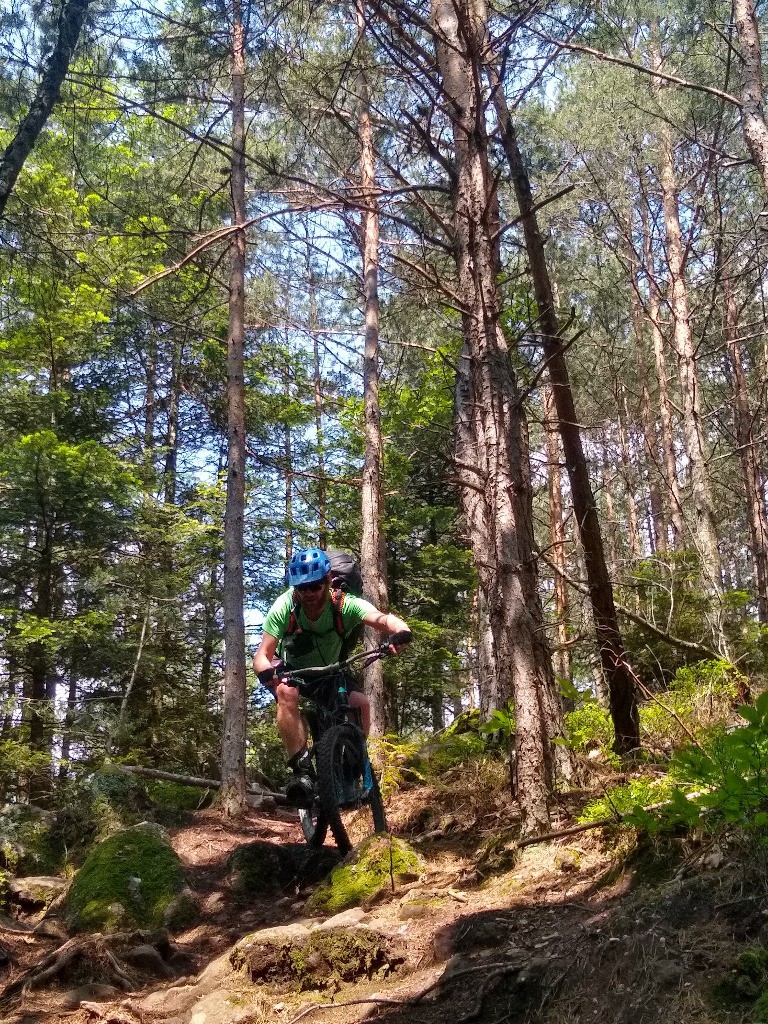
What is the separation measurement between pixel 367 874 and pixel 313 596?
1.69 m

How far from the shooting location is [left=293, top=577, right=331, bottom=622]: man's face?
4.96m

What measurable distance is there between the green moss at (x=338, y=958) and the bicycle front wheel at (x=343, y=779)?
1.31 m

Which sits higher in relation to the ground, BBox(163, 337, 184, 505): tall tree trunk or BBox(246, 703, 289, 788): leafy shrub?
BBox(163, 337, 184, 505): tall tree trunk

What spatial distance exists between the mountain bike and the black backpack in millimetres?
167

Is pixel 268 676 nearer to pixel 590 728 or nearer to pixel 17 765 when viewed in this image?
pixel 590 728

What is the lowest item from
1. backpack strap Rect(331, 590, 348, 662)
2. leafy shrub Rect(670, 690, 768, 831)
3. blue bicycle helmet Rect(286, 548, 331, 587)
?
leafy shrub Rect(670, 690, 768, 831)

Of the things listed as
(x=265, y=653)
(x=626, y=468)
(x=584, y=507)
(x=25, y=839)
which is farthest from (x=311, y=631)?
(x=626, y=468)

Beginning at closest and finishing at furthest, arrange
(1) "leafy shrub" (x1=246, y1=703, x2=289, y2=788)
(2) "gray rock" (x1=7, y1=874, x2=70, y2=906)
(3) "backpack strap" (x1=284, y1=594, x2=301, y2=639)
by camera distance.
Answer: (3) "backpack strap" (x1=284, y1=594, x2=301, y2=639), (2) "gray rock" (x1=7, y1=874, x2=70, y2=906), (1) "leafy shrub" (x1=246, y1=703, x2=289, y2=788)

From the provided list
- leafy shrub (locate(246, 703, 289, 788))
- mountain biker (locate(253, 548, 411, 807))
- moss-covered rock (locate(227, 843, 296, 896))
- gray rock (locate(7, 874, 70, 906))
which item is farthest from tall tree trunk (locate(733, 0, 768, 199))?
leafy shrub (locate(246, 703, 289, 788))

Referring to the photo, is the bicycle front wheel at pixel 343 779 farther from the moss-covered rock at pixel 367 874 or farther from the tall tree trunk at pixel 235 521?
the tall tree trunk at pixel 235 521

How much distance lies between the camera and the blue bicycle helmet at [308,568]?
4.87 m

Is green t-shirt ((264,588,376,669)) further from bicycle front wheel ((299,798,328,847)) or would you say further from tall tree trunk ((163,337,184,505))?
tall tree trunk ((163,337,184,505))

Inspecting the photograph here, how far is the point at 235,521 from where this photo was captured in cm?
1008

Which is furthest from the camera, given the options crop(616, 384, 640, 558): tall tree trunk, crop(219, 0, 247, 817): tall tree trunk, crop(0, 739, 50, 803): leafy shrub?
crop(219, 0, 247, 817): tall tree trunk
